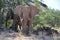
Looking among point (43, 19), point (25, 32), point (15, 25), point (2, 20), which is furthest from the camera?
point (43, 19)

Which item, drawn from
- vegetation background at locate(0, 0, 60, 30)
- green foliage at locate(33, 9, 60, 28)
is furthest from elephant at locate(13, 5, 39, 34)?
green foliage at locate(33, 9, 60, 28)

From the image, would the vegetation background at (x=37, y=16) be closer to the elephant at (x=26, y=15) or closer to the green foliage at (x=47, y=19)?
the green foliage at (x=47, y=19)

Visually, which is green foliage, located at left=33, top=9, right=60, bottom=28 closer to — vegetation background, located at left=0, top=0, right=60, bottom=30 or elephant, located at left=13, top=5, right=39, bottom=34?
vegetation background, located at left=0, top=0, right=60, bottom=30

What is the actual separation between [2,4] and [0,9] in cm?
53

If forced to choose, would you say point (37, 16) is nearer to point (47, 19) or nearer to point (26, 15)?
point (47, 19)

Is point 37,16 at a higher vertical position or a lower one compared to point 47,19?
higher

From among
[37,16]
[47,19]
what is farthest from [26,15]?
[47,19]

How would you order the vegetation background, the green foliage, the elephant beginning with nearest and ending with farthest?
the elephant → the vegetation background → the green foliage

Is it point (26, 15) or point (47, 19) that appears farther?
point (47, 19)

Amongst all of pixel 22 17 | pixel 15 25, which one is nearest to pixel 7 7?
pixel 15 25

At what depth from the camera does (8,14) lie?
55.8 ft

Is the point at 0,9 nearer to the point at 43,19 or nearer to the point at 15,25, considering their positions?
the point at 15,25

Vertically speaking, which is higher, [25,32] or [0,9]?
[0,9]

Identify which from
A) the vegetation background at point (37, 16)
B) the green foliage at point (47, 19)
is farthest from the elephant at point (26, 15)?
the green foliage at point (47, 19)
